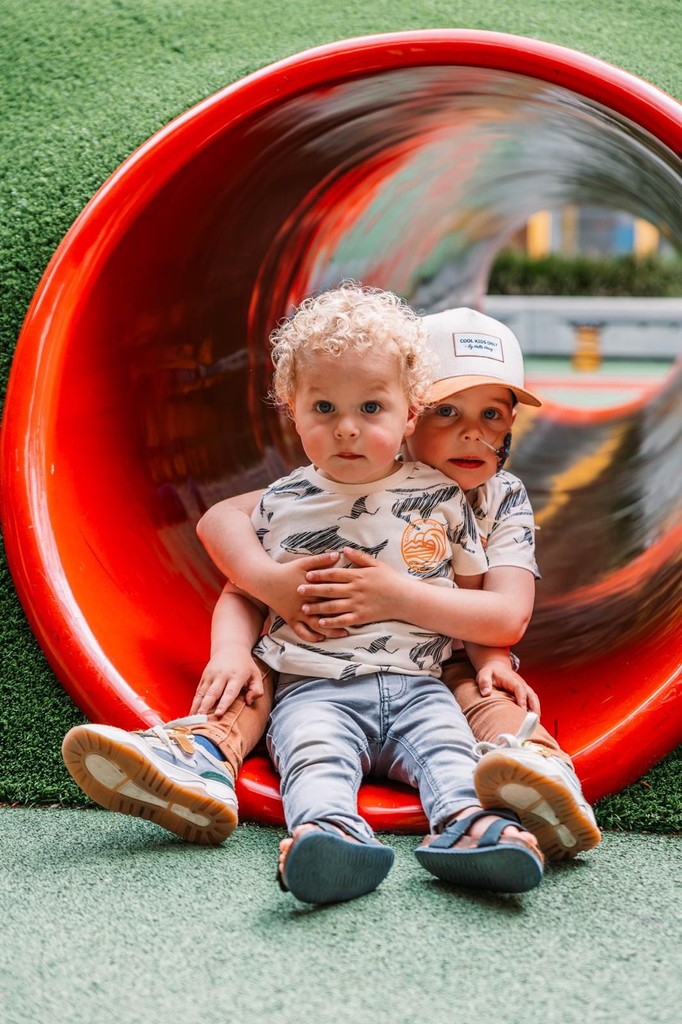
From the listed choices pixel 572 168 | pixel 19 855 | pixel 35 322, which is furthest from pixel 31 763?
pixel 572 168

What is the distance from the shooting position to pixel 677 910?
1.58m

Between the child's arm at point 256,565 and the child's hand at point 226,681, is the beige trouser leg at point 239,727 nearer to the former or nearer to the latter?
the child's hand at point 226,681

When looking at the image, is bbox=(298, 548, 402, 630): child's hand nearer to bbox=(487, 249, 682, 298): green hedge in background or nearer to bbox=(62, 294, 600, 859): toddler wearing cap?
bbox=(62, 294, 600, 859): toddler wearing cap

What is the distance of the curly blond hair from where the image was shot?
75.7 inches

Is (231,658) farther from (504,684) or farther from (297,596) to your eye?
(504,684)

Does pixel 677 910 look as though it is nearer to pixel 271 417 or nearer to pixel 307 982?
pixel 307 982

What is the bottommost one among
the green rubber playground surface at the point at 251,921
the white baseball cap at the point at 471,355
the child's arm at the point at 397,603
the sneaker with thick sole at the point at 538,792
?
the green rubber playground surface at the point at 251,921

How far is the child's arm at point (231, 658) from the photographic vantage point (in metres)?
1.96

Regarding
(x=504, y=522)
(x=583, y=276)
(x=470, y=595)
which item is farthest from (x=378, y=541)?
(x=583, y=276)

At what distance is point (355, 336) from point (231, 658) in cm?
62

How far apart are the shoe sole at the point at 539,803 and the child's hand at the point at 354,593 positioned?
416 millimetres

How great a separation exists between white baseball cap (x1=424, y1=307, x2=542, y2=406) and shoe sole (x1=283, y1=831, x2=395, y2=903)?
87 cm

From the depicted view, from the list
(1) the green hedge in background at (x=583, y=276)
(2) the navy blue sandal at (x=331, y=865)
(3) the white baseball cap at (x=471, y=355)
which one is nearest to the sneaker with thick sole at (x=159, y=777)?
(2) the navy blue sandal at (x=331, y=865)

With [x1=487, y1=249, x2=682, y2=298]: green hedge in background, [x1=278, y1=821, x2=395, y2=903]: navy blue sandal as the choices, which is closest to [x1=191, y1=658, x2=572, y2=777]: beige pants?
[x1=278, y1=821, x2=395, y2=903]: navy blue sandal
